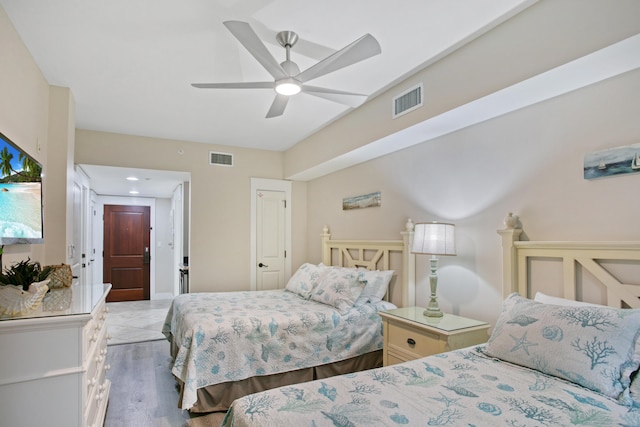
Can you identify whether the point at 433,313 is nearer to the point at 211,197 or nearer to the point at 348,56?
the point at 348,56

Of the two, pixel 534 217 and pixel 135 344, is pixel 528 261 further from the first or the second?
pixel 135 344

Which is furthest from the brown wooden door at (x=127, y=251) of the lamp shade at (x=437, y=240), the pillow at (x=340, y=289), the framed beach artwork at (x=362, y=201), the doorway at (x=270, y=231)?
the lamp shade at (x=437, y=240)

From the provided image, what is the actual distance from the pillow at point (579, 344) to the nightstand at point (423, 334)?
0.54m

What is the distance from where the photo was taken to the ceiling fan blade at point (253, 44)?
1798 mm

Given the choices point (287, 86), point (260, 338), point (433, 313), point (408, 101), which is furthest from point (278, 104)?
point (433, 313)

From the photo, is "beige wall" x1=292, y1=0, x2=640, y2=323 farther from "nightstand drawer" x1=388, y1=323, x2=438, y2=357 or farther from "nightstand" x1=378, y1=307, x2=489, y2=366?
"nightstand drawer" x1=388, y1=323, x2=438, y2=357

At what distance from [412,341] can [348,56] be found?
1.96m

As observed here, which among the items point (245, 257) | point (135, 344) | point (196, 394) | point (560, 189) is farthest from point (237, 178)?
point (560, 189)

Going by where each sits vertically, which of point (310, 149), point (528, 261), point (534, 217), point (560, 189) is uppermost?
point (310, 149)

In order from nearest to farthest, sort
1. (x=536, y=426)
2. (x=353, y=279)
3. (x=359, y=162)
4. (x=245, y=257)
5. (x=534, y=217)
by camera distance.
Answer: (x=536, y=426) < (x=534, y=217) < (x=353, y=279) < (x=359, y=162) < (x=245, y=257)

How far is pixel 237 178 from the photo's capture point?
5152 millimetres

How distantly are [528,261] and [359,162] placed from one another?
226 centimetres

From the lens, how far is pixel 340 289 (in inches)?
133

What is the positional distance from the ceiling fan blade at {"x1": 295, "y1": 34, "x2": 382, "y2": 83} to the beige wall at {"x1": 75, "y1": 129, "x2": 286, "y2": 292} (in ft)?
10.0
